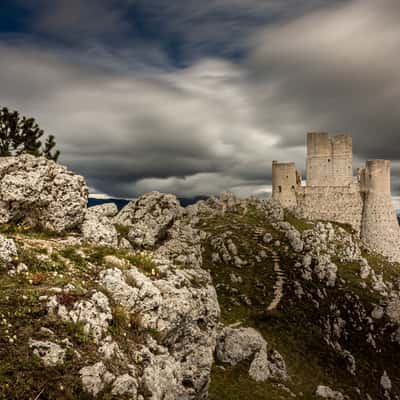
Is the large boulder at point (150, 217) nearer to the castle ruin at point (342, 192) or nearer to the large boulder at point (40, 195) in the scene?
the large boulder at point (40, 195)

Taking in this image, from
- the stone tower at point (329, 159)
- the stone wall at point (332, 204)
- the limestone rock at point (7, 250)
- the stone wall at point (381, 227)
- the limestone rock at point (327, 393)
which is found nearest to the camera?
the limestone rock at point (7, 250)

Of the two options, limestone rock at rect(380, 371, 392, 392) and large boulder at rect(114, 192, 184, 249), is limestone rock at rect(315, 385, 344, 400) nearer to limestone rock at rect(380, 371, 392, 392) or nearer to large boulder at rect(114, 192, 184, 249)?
limestone rock at rect(380, 371, 392, 392)

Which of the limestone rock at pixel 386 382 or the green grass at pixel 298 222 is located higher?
the green grass at pixel 298 222

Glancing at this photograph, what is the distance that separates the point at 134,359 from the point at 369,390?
140 feet

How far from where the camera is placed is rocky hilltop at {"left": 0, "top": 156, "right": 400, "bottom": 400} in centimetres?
1037

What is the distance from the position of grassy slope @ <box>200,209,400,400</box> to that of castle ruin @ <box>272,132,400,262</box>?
25604 millimetres

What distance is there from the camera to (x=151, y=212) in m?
35.1

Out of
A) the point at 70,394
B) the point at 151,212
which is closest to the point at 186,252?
the point at 151,212

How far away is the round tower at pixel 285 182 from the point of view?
97.5 m

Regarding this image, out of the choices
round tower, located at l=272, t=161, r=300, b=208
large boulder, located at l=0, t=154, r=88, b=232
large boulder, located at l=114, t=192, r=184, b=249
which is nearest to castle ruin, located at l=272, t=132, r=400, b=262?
round tower, located at l=272, t=161, r=300, b=208

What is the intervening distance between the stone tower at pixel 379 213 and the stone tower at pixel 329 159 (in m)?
4.72

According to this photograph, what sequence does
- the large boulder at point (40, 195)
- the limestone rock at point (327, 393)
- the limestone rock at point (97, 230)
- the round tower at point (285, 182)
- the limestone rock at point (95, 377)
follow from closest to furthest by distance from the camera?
1. the limestone rock at point (95, 377)
2. the large boulder at point (40, 195)
3. the limestone rock at point (97, 230)
4. the limestone rock at point (327, 393)
5. the round tower at point (285, 182)

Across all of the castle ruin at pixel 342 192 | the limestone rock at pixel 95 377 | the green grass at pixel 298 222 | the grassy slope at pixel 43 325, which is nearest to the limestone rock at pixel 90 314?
the grassy slope at pixel 43 325

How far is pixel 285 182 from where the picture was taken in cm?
9825
